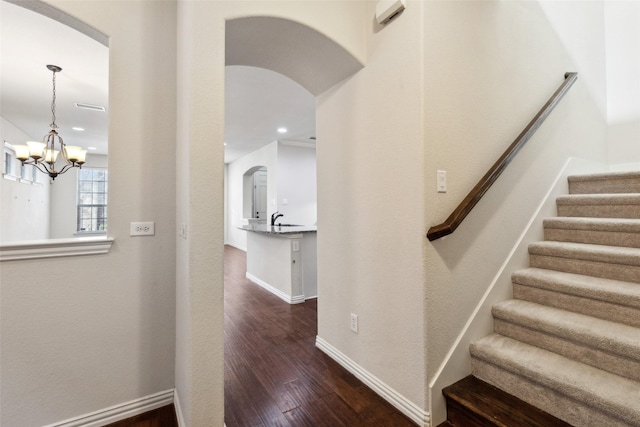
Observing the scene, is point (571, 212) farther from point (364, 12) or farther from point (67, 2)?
point (67, 2)

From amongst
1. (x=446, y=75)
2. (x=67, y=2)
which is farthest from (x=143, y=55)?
(x=446, y=75)

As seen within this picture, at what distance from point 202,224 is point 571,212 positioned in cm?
287

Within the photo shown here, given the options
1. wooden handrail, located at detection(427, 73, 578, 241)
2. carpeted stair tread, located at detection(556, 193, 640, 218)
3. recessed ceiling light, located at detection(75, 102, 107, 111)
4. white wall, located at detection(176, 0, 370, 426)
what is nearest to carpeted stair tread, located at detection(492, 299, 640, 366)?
wooden handrail, located at detection(427, 73, 578, 241)

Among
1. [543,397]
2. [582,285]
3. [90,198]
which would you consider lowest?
[543,397]

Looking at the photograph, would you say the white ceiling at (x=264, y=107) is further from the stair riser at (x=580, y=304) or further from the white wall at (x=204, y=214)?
the stair riser at (x=580, y=304)

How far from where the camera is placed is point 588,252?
1880 mm

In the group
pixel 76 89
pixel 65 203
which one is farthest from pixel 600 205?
pixel 65 203

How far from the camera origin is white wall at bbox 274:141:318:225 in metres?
6.42

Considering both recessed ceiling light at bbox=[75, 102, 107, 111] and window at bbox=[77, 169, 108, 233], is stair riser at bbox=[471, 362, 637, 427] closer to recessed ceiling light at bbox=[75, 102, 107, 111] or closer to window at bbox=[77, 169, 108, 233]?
recessed ceiling light at bbox=[75, 102, 107, 111]

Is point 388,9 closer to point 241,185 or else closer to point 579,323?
point 579,323

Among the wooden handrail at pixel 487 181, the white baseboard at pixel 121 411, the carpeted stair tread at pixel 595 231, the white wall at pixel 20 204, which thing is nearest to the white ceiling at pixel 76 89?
→ the white wall at pixel 20 204

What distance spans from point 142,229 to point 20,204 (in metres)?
5.58

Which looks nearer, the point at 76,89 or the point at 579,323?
the point at 579,323

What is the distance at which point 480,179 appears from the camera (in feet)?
6.02
